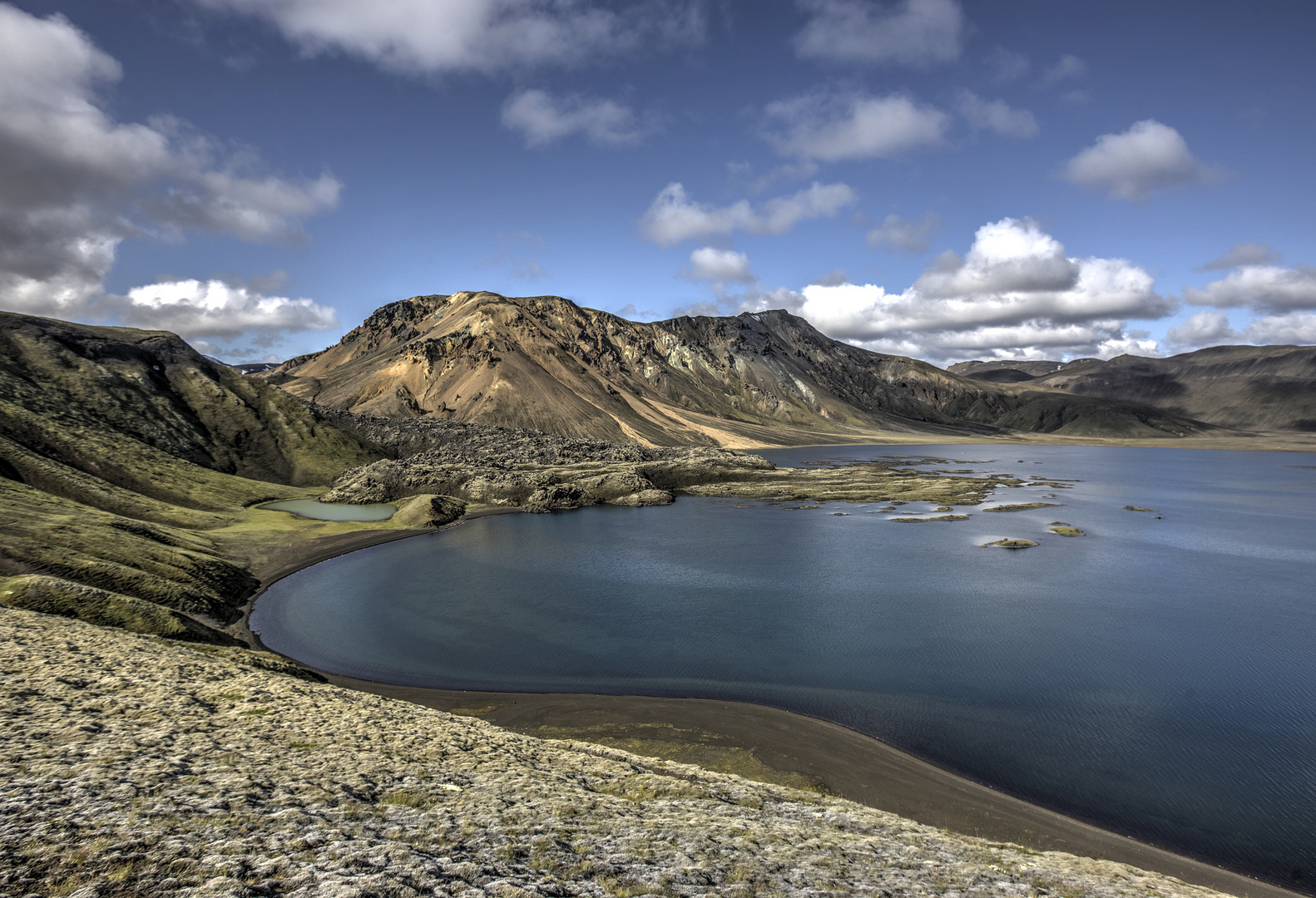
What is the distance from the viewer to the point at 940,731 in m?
26.4

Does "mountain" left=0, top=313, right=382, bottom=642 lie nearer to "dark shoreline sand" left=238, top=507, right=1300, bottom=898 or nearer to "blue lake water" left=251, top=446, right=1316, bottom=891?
"blue lake water" left=251, top=446, right=1316, bottom=891

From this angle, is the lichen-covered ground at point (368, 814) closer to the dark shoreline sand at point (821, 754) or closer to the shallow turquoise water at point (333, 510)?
the dark shoreline sand at point (821, 754)

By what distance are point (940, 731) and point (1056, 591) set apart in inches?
1136

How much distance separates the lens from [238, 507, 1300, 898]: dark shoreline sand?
18938mm

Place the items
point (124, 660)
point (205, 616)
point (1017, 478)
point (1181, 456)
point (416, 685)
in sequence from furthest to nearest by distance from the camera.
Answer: point (1181, 456)
point (1017, 478)
point (205, 616)
point (416, 685)
point (124, 660)

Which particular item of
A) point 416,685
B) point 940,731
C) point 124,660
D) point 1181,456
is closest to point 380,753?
point 124,660

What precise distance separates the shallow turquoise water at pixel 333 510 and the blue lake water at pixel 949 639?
1368cm

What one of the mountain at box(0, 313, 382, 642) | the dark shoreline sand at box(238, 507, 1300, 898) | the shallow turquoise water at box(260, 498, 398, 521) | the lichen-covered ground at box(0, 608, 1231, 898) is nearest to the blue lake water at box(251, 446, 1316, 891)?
the dark shoreline sand at box(238, 507, 1300, 898)

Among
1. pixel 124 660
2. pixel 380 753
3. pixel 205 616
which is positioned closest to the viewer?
pixel 380 753

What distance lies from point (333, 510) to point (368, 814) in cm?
7755

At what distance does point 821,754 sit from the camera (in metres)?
24.1

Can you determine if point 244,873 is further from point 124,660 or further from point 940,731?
point 940,731

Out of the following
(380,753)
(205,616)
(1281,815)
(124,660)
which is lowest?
(1281,815)

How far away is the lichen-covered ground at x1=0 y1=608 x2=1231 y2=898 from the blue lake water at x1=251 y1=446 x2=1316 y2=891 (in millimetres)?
10335
